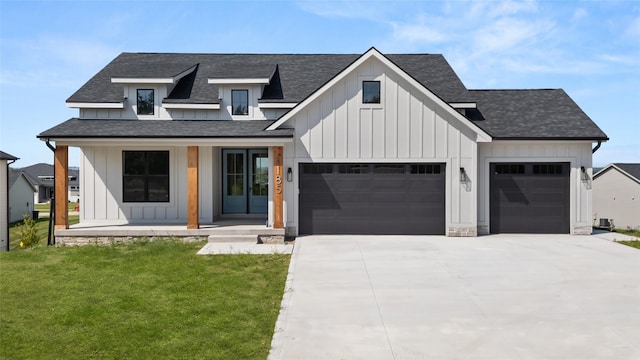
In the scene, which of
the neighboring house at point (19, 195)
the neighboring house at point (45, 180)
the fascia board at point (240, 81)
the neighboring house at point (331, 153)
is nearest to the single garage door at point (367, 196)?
the neighboring house at point (331, 153)

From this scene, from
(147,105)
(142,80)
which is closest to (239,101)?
(147,105)

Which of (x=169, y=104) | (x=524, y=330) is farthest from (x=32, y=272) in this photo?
(x=524, y=330)

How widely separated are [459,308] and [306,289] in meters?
2.73

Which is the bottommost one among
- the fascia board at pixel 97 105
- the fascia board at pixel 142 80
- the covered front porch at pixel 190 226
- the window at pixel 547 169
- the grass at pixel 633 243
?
the grass at pixel 633 243

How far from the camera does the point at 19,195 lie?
3753cm

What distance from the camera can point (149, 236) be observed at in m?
12.9

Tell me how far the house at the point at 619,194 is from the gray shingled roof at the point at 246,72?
77.8ft

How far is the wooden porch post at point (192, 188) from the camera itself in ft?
42.4

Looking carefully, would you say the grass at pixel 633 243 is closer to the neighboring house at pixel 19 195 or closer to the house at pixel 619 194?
the house at pixel 619 194

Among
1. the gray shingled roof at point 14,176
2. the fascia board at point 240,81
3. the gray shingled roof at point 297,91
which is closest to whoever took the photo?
the gray shingled roof at point 297,91

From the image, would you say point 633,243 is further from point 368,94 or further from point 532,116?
point 368,94

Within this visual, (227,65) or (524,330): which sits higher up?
(227,65)

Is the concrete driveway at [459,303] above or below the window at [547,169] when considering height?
below

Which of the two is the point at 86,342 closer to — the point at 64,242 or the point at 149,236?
the point at 149,236
